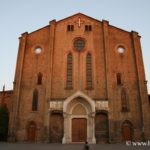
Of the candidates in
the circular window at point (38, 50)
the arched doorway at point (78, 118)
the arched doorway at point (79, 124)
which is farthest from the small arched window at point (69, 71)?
the circular window at point (38, 50)

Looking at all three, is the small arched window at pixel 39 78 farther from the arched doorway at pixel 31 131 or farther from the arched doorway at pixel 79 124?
the arched doorway at pixel 79 124

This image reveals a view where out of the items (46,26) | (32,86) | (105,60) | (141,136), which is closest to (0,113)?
(32,86)

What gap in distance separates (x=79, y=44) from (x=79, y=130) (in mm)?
10638

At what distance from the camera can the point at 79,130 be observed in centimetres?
2405

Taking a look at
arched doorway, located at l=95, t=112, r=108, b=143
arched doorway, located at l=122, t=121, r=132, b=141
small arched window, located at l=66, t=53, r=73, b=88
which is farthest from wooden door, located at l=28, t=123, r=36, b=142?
arched doorway, located at l=122, t=121, r=132, b=141

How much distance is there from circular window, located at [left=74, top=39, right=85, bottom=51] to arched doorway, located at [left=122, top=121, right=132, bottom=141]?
1046cm

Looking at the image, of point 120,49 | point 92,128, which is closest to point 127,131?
point 92,128

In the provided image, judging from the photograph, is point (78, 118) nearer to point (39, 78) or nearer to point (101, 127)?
point (101, 127)

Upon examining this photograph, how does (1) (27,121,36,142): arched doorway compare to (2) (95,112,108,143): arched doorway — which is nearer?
(2) (95,112,108,143): arched doorway

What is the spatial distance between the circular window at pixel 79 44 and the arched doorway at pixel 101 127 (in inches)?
337

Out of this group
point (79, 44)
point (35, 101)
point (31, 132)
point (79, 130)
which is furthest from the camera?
point (79, 44)

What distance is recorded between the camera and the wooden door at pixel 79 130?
23641mm

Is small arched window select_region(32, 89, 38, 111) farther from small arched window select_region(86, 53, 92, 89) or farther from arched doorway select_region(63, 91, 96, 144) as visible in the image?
small arched window select_region(86, 53, 92, 89)

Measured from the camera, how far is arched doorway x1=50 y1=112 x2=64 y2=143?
2348 cm
